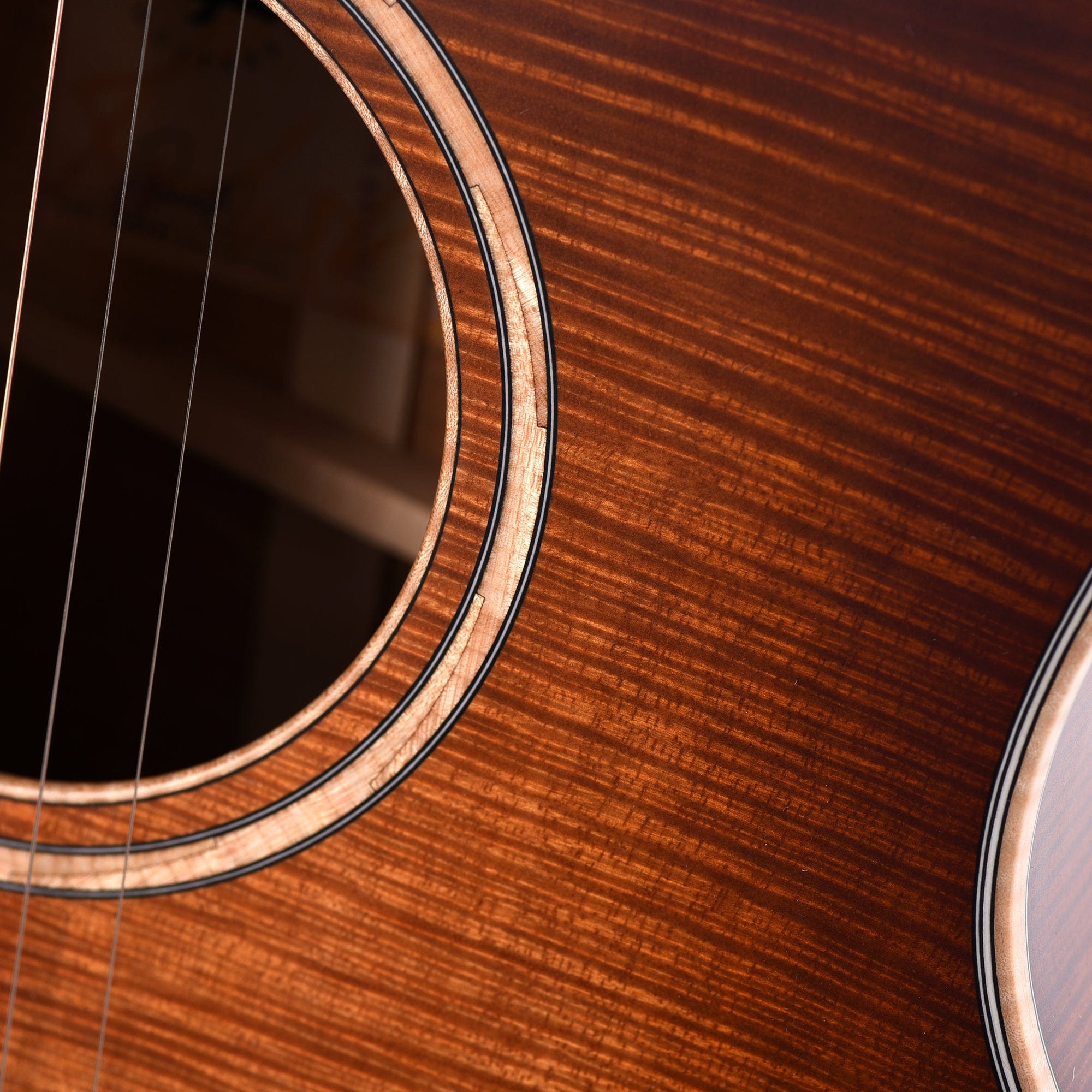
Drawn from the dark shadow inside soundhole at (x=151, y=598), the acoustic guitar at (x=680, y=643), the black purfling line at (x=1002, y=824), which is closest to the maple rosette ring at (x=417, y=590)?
the acoustic guitar at (x=680, y=643)

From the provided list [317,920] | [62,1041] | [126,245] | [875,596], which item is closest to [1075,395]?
[875,596]

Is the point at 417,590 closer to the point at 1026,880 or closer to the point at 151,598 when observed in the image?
the point at 1026,880

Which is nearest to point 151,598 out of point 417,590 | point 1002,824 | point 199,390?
point 199,390

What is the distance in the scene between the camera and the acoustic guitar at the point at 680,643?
0.44 metres

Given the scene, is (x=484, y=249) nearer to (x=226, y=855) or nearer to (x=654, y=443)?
(x=654, y=443)

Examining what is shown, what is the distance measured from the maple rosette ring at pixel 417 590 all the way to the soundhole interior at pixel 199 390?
0.32 m

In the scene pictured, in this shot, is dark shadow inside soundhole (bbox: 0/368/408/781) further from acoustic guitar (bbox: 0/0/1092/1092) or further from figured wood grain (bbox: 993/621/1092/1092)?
figured wood grain (bbox: 993/621/1092/1092)

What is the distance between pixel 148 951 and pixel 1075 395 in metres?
0.52

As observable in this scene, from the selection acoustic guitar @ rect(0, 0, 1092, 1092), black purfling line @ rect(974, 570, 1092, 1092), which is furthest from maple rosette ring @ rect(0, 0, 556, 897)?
black purfling line @ rect(974, 570, 1092, 1092)

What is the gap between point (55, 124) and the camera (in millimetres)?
826

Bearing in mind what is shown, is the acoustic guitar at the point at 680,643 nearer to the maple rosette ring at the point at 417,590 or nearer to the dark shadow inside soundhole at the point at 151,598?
Answer: the maple rosette ring at the point at 417,590

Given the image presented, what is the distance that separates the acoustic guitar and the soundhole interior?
332mm

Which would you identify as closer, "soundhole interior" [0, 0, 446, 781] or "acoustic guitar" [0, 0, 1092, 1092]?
"acoustic guitar" [0, 0, 1092, 1092]

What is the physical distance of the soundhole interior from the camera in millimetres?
828
